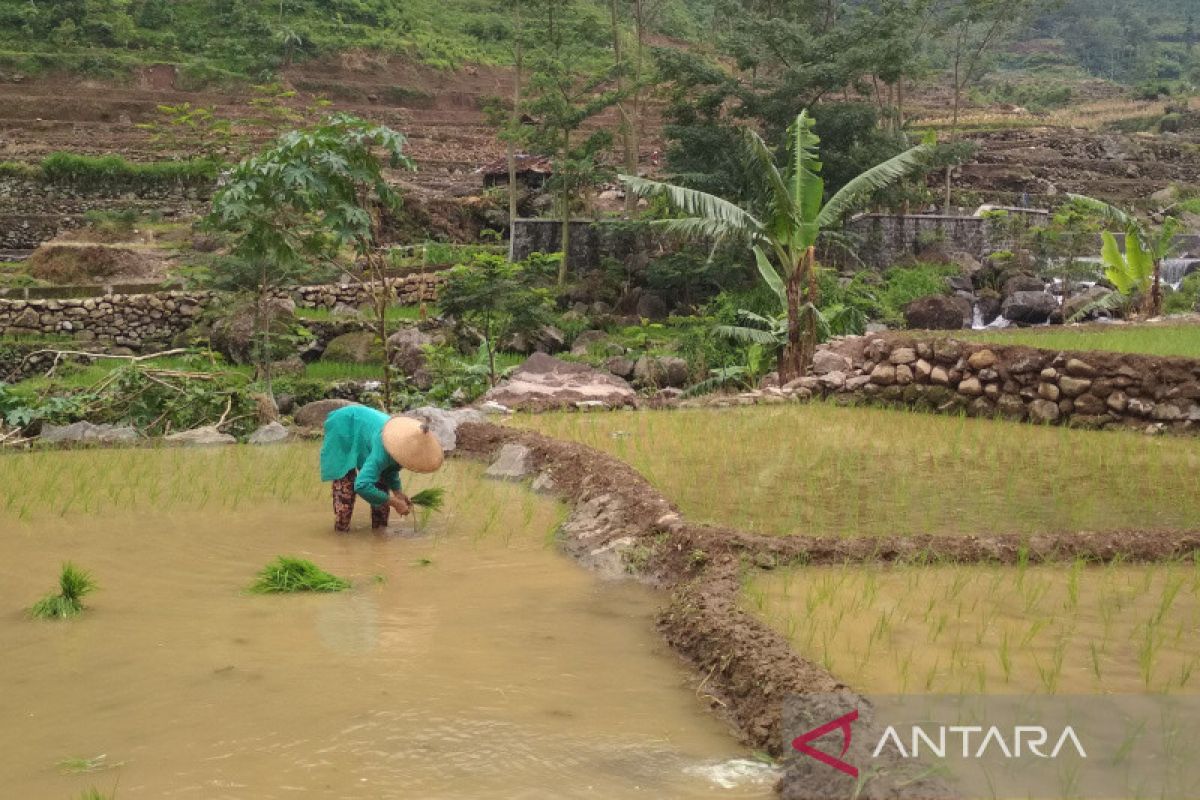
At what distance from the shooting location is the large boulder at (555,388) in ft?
39.6

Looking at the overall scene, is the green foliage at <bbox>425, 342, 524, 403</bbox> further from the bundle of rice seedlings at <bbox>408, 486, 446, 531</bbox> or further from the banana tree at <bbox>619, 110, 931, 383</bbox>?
the bundle of rice seedlings at <bbox>408, 486, 446, 531</bbox>

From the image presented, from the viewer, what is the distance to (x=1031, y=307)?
22.3 meters

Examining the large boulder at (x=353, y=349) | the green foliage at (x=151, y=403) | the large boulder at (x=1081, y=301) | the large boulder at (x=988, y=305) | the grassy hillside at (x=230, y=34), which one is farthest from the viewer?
the grassy hillside at (x=230, y=34)

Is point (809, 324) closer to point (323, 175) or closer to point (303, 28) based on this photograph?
point (323, 175)

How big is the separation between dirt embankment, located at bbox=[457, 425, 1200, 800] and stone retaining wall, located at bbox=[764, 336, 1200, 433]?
368cm

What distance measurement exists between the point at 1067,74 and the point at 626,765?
82922mm

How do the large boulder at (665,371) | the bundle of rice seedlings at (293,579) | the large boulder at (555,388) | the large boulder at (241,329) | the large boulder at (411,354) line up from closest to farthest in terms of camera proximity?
the bundle of rice seedlings at (293,579) < the large boulder at (555,388) < the large boulder at (665,371) < the large boulder at (411,354) < the large boulder at (241,329)

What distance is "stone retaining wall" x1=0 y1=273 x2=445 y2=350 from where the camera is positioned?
65.2ft

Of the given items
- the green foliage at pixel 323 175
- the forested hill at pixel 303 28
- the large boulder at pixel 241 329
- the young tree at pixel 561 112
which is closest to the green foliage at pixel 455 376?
the large boulder at pixel 241 329

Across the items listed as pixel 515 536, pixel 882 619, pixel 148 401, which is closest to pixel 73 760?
pixel 882 619

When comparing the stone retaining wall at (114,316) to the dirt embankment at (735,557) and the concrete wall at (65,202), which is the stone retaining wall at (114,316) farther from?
the dirt embankment at (735,557)

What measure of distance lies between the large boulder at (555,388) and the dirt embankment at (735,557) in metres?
3.79

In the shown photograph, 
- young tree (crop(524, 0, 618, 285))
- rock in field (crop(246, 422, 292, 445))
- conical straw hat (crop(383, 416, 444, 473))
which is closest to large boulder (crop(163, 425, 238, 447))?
rock in field (crop(246, 422, 292, 445))

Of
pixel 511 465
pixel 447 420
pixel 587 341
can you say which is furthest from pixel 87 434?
pixel 587 341
